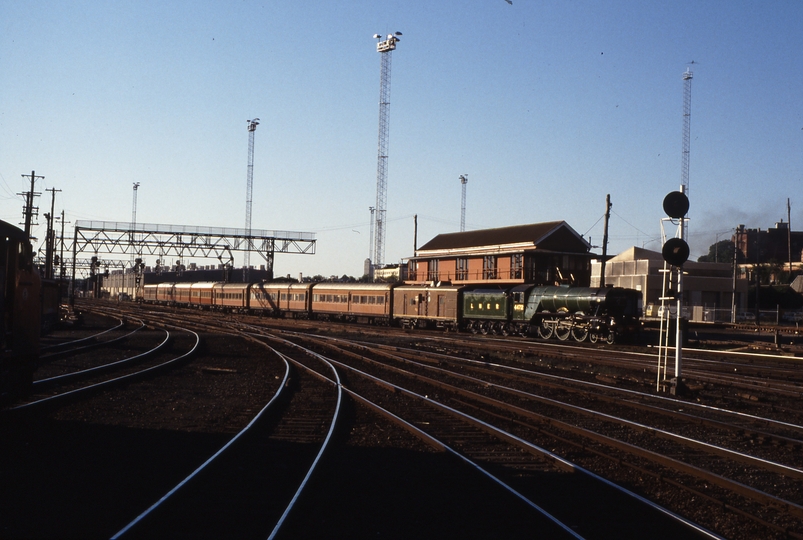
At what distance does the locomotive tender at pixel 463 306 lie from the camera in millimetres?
33094

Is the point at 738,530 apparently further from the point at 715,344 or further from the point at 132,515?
the point at 715,344

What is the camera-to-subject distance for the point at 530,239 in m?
55.7

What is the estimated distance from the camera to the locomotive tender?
33.1 metres

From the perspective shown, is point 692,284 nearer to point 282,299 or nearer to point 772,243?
point 282,299

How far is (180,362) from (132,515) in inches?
700

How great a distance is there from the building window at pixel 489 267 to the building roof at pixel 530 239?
961 millimetres

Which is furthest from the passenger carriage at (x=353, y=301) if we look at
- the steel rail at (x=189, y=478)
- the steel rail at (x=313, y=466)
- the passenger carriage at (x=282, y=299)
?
the steel rail at (x=189, y=478)

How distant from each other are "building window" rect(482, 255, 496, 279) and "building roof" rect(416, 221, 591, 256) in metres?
0.96

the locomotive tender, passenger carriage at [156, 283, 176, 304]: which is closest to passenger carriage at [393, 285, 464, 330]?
the locomotive tender

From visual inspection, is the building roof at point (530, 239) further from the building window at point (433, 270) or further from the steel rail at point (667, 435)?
the steel rail at point (667, 435)

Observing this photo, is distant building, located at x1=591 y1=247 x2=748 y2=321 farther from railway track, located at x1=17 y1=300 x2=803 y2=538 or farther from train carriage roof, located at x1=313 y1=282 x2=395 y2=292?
railway track, located at x1=17 y1=300 x2=803 y2=538

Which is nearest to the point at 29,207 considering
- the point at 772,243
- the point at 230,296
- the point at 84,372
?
the point at 230,296

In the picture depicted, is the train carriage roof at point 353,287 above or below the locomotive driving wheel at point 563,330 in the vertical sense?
above

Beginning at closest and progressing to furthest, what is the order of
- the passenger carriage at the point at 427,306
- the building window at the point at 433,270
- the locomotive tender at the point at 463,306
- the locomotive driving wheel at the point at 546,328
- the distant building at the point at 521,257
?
the locomotive tender at the point at 463,306, the locomotive driving wheel at the point at 546,328, the passenger carriage at the point at 427,306, the distant building at the point at 521,257, the building window at the point at 433,270
